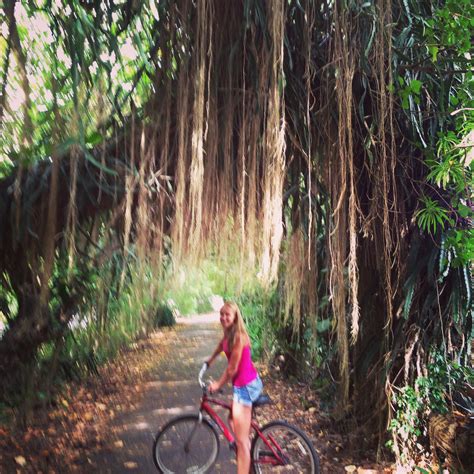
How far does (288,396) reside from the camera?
22.4 ft

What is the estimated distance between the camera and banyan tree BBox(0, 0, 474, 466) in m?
2.62

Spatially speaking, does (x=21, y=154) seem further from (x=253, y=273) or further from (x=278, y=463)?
(x=278, y=463)

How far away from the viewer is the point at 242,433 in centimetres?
335

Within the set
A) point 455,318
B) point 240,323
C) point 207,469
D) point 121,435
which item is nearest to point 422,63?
point 455,318

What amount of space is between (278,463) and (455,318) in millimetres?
1716

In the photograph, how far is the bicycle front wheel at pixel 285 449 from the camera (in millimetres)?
3510

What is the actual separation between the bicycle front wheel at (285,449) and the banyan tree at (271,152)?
628 millimetres

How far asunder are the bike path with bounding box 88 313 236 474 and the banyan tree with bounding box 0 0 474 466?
1654 millimetres

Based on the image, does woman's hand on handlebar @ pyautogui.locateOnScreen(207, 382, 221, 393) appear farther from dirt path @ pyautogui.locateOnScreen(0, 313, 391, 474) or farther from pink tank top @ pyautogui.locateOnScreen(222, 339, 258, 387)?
dirt path @ pyautogui.locateOnScreen(0, 313, 391, 474)

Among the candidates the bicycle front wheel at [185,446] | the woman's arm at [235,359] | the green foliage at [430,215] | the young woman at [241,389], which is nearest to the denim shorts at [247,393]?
the young woman at [241,389]

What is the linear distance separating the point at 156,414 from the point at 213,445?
2.31 meters

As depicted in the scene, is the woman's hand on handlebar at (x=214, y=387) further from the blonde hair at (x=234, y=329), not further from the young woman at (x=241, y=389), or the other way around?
the blonde hair at (x=234, y=329)

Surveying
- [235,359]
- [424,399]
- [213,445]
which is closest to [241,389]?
[235,359]

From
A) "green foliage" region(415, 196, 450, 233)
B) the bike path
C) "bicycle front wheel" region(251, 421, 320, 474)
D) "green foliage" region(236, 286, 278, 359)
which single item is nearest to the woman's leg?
"bicycle front wheel" region(251, 421, 320, 474)
